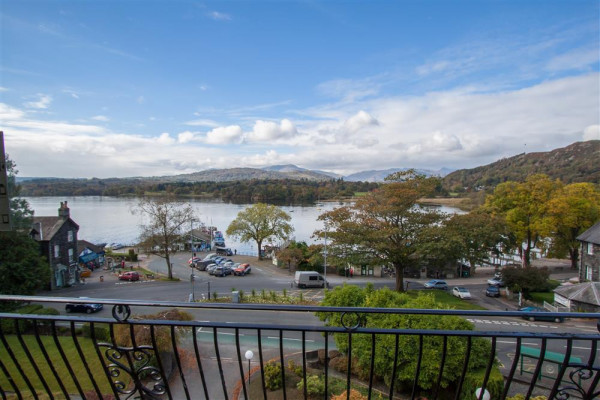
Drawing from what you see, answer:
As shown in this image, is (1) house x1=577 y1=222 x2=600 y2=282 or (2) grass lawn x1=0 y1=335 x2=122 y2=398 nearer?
(2) grass lawn x1=0 y1=335 x2=122 y2=398

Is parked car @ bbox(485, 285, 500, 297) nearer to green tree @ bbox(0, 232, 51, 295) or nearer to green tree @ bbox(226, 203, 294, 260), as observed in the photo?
green tree @ bbox(226, 203, 294, 260)

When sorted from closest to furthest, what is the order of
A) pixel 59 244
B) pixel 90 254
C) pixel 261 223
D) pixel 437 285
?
Result: pixel 59 244, pixel 437 285, pixel 90 254, pixel 261 223

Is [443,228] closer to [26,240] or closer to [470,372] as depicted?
[470,372]

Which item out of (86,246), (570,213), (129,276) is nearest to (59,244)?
(129,276)

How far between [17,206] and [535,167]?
105 metres

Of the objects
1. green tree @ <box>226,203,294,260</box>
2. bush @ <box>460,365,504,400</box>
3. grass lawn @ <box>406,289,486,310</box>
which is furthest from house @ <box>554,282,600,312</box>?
green tree @ <box>226,203,294,260</box>

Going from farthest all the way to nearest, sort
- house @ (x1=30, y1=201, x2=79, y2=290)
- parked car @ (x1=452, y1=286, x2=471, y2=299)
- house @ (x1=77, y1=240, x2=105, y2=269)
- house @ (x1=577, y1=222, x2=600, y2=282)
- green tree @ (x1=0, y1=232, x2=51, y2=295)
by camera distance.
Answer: house @ (x1=77, y1=240, x2=105, y2=269), house @ (x1=30, y1=201, x2=79, y2=290), parked car @ (x1=452, y1=286, x2=471, y2=299), house @ (x1=577, y1=222, x2=600, y2=282), green tree @ (x1=0, y1=232, x2=51, y2=295)

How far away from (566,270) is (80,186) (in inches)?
4404

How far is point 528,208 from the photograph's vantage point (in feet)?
97.1

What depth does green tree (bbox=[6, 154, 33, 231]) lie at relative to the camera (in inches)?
737

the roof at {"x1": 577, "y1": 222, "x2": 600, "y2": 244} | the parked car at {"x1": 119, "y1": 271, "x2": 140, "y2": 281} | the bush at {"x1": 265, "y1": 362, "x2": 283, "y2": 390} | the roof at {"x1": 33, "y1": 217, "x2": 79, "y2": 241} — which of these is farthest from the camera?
the parked car at {"x1": 119, "y1": 271, "x2": 140, "y2": 281}

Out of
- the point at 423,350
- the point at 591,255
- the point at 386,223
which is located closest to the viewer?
the point at 423,350

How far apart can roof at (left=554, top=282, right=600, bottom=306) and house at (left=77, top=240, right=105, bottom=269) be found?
33.8m

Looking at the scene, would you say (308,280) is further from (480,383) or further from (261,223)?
(480,383)
